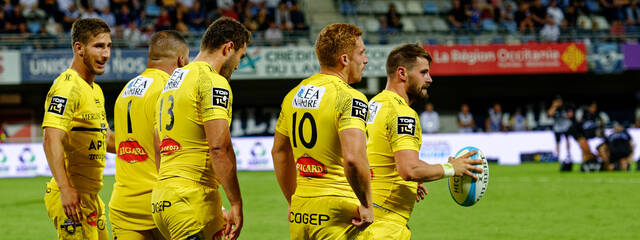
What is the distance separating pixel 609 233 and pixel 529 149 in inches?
610

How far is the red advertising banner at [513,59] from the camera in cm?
2986

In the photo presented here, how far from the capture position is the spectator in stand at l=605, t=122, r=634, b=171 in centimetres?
2006

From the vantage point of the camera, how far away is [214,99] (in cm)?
480

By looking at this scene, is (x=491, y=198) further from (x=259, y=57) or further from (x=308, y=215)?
(x=259, y=57)

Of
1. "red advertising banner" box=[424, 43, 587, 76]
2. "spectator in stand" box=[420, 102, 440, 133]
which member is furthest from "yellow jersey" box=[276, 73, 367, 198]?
"red advertising banner" box=[424, 43, 587, 76]

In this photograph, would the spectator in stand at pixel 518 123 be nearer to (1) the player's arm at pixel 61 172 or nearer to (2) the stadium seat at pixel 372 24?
(2) the stadium seat at pixel 372 24

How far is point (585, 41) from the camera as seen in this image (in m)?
30.8

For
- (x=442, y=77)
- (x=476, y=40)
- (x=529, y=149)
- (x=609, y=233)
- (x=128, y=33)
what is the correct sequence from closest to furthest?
(x=609, y=233), (x=529, y=149), (x=128, y=33), (x=476, y=40), (x=442, y=77)

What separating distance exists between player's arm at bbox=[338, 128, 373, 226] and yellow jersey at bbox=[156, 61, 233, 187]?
825 millimetres

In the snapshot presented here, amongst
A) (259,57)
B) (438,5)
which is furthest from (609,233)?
(438,5)

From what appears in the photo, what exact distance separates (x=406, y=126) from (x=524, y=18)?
29107 mm

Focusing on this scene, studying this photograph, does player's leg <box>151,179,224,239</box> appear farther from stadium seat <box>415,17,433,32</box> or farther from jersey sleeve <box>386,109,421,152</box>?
stadium seat <box>415,17,433,32</box>

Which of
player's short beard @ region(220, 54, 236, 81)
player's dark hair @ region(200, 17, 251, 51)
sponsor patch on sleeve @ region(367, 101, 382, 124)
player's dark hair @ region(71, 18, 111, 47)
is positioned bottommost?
sponsor patch on sleeve @ region(367, 101, 382, 124)

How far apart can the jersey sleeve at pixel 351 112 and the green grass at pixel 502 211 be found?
5.78 metres
